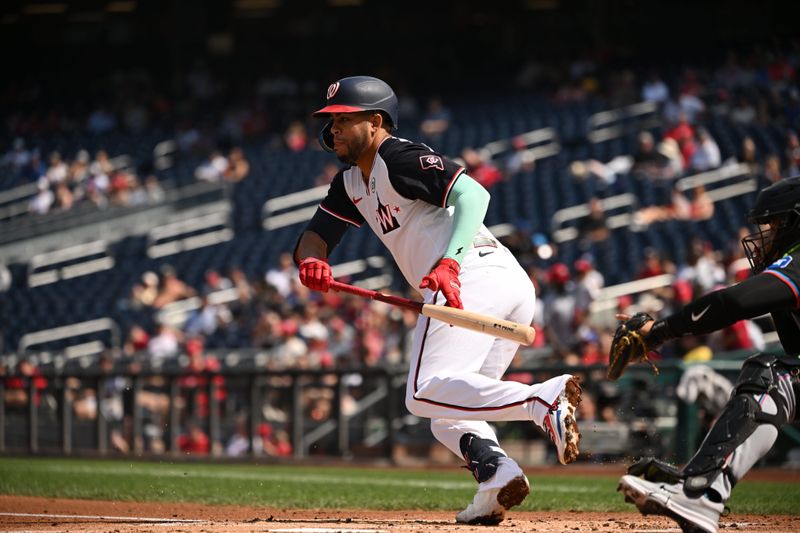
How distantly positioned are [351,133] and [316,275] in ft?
1.99

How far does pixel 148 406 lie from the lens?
12.1 m

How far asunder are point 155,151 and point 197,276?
6.55 metres

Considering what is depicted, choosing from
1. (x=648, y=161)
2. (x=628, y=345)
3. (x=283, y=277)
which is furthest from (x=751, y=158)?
(x=628, y=345)

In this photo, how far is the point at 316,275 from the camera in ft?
16.3

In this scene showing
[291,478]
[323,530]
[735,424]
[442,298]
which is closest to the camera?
[735,424]

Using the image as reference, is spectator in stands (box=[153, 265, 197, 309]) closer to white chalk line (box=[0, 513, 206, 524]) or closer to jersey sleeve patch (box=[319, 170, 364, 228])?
white chalk line (box=[0, 513, 206, 524])

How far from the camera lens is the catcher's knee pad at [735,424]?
12.4 ft

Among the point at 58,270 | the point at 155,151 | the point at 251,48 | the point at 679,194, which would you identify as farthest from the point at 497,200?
the point at 251,48

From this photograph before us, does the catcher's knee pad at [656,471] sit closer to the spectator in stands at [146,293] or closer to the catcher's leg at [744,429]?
the catcher's leg at [744,429]

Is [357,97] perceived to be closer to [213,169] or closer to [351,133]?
[351,133]

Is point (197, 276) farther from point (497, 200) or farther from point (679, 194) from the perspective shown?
point (679, 194)

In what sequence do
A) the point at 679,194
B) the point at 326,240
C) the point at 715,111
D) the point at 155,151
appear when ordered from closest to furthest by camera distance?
1. the point at 326,240
2. the point at 679,194
3. the point at 715,111
4. the point at 155,151

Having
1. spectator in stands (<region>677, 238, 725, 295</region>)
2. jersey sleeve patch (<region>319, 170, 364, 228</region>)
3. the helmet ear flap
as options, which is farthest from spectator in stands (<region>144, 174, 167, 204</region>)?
the helmet ear flap

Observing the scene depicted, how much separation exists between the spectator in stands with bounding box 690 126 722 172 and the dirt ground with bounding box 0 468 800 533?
29.8 feet
